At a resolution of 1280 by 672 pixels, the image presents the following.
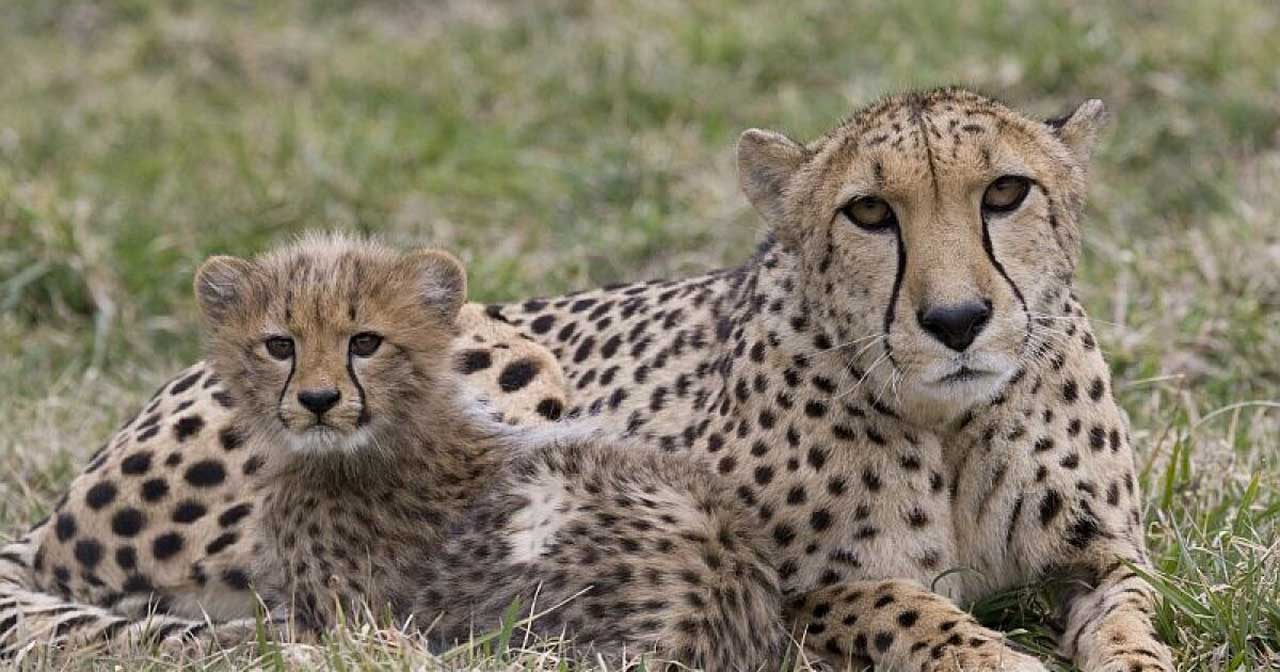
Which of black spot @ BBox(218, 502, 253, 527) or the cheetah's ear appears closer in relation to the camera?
the cheetah's ear

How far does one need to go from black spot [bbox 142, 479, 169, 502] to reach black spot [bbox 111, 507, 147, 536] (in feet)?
0.13

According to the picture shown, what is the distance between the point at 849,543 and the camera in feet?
12.8

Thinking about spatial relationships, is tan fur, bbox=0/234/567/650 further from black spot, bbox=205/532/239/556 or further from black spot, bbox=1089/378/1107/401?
black spot, bbox=1089/378/1107/401

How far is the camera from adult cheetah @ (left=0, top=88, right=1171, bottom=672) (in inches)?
144

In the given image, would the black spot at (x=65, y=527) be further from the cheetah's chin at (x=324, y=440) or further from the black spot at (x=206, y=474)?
the cheetah's chin at (x=324, y=440)

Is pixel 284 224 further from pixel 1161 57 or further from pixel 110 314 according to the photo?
pixel 1161 57

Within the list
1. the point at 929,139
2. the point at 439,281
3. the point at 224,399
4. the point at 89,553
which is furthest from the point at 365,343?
the point at 929,139

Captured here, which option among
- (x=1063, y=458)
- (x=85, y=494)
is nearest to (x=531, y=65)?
(x=85, y=494)

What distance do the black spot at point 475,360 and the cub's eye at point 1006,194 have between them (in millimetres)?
1320

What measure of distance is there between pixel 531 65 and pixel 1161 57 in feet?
8.99

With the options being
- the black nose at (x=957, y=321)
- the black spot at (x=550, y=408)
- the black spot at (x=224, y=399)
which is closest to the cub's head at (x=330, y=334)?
the black spot at (x=224, y=399)

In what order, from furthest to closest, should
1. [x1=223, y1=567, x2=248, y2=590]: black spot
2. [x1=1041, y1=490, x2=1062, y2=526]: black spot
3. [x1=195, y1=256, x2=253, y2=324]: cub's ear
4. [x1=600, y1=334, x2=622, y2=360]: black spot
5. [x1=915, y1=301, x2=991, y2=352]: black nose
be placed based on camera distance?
[x1=600, y1=334, x2=622, y2=360]: black spot
[x1=223, y1=567, x2=248, y2=590]: black spot
[x1=195, y1=256, x2=253, y2=324]: cub's ear
[x1=1041, y1=490, x2=1062, y2=526]: black spot
[x1=915, y1=301, x2=991, y2=352]: black nose

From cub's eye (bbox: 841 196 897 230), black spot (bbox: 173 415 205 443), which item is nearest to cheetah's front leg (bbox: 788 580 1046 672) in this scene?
cub's eye (bbox: 841 196 897 230)

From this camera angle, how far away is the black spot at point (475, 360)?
14.8ft
